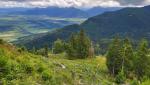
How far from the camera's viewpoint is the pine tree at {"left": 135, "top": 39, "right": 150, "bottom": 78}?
107812 mm

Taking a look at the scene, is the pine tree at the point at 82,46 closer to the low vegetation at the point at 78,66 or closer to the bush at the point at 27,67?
the low vegetation at the point at 78,66

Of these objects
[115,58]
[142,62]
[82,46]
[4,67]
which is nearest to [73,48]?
[82,46]

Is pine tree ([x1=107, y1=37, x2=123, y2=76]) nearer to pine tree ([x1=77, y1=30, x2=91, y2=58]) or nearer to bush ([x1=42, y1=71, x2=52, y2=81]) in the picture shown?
pine tree ([x1=77, y1=30, x2=91, y2=58])

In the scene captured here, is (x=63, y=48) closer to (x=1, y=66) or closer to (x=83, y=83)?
(x=83, y=83)

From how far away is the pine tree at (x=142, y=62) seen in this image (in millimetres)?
107812

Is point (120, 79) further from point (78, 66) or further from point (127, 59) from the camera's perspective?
point (127, 59)

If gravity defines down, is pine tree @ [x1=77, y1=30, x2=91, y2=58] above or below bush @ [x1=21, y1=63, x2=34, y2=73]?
below

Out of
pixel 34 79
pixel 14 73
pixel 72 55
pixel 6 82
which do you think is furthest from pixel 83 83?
pixel 72 55

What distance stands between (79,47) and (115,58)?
120 ft

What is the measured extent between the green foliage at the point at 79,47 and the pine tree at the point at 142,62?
3615 cm

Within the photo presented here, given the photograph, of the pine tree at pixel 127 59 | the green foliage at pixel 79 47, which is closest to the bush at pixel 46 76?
the pine tree at pixel 127 59

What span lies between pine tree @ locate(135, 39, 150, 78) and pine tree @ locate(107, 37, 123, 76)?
6.01 m

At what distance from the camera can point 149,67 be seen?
108875 mm

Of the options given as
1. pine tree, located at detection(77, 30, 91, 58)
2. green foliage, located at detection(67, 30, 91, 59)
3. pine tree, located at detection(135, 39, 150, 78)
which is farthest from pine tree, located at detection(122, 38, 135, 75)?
green foliage, located at detection(67, 30, 91, 59)
